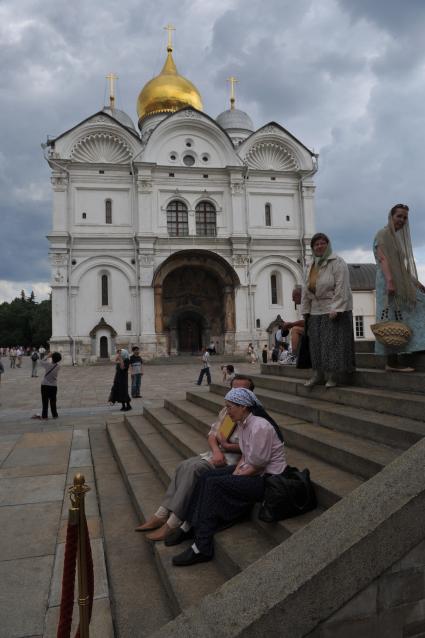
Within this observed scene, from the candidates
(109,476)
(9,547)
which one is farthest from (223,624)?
(109,476)

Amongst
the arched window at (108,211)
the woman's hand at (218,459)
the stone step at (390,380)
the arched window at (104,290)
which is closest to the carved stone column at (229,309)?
the arched window at (104,290)

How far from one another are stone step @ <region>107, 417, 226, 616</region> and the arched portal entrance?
25141 millimetres

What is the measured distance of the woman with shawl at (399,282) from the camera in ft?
16.2

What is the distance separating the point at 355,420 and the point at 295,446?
686mm

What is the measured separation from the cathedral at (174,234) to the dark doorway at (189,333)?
81 millimetres

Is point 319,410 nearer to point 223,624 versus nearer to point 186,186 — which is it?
point 223,624

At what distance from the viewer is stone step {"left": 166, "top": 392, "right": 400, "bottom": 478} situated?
3.44 meters

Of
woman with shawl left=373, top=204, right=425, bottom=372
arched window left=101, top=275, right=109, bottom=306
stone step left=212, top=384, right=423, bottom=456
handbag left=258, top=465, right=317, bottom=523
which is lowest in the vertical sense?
handbag left=258, top=465, right=317, bottom=523

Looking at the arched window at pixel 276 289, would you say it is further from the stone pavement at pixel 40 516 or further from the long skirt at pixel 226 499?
the long skirt at pixel 226 499

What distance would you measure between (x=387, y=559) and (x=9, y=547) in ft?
10.7

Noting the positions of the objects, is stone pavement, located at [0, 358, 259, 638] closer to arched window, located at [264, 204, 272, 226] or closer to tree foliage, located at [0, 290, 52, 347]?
arched window, located at [264, 204, 272, 226]

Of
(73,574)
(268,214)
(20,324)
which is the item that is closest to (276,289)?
(268,214)

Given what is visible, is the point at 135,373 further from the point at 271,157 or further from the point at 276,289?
the point at 271,157

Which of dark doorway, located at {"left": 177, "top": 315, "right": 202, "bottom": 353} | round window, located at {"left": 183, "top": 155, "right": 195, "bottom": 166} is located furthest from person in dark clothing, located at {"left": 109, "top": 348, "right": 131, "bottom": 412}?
round window, located at {"left": 183, "top": 155, "right": 195, "bottom": 166}
